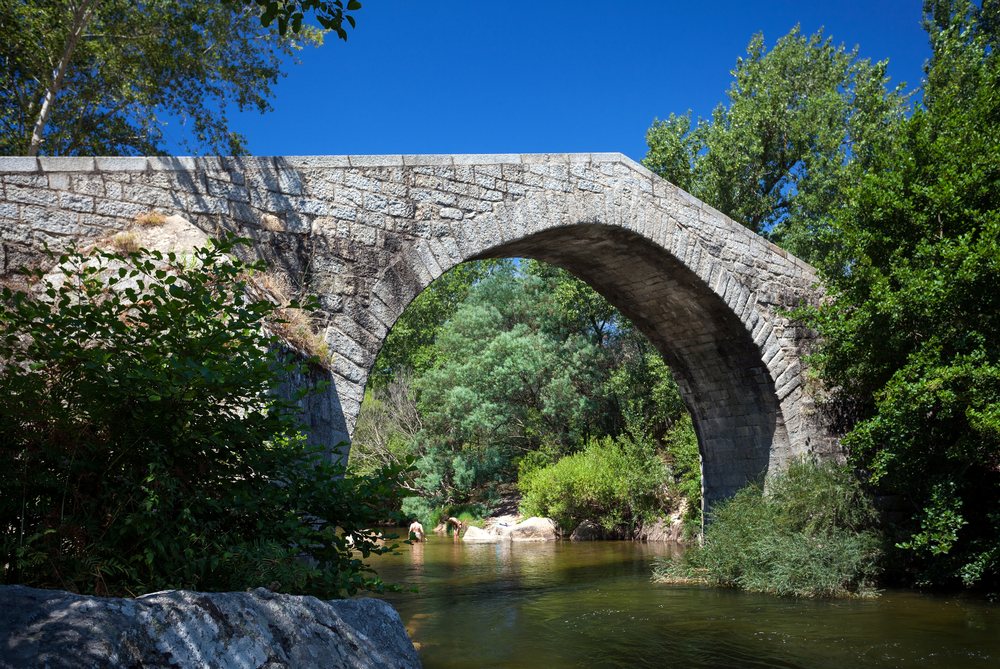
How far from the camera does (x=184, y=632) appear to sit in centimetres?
207

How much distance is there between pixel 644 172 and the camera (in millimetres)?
8609

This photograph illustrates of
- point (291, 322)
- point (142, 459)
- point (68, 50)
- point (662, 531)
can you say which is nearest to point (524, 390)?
point (662, 531)

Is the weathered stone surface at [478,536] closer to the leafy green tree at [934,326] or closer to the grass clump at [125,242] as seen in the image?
the leafy green tree at [934,326]

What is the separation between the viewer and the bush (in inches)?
654

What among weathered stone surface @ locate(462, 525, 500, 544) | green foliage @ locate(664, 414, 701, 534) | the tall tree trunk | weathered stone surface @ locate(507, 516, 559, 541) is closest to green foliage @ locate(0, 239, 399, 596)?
the tall tree trunk

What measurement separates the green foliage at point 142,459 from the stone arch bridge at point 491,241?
2.77 m

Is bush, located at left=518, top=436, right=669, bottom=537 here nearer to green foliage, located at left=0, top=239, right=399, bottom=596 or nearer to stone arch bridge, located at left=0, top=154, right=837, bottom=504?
stone arch bridge, located at left=0, top=154, right=837, bottom=504

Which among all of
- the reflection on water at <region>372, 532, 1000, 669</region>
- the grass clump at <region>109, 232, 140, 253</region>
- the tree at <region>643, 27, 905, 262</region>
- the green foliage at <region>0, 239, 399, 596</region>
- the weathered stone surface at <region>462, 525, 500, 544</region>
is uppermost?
the tree at <region>643, 27, 905, 262</region>

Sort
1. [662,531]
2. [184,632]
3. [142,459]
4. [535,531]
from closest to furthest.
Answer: [184,632] < [142,459] < [662,531] < [535,531]

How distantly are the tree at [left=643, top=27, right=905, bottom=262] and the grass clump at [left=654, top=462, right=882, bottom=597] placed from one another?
8808mm

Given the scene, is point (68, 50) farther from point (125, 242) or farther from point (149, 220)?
point (125, 242)

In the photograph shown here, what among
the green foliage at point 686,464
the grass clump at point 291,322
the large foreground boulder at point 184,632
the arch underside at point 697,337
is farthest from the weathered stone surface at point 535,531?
the large foreground boulder at point 184,632

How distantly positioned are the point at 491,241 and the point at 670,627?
375cm

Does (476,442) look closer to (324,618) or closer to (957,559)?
(957,559)
